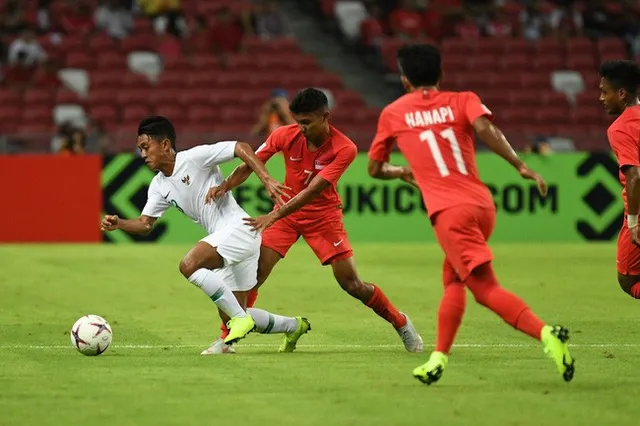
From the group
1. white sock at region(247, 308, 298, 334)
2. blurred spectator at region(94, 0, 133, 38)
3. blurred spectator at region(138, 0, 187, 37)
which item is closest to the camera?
white sock at region(247, 308, 298, 334)

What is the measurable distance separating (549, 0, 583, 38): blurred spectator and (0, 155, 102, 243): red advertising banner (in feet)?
39.8

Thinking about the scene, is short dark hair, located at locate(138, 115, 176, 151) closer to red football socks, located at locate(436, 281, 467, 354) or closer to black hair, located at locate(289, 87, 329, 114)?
black hair, located at locate(289, 87, 329, 114)

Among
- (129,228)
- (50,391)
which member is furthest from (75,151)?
(50,391)

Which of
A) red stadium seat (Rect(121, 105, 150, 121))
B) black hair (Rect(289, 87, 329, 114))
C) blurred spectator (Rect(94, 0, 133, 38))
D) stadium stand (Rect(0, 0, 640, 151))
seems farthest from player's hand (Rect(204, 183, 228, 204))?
blurred spectator (Rect(94, 0, 133, 38))

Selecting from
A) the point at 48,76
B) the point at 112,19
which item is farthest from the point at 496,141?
the point at 112,19

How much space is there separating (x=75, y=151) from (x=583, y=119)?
417 inches

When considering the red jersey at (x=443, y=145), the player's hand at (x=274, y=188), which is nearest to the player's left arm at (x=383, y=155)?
the red jersey at (x=443, y=145)

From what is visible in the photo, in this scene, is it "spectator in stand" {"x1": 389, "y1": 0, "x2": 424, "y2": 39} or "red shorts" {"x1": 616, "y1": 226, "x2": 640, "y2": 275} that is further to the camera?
"spectator in stand" {"x1": 389, "y1": 0, "x2": 424, "y2": 39}

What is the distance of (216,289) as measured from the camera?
9.27 meters

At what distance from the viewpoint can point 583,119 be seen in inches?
1028

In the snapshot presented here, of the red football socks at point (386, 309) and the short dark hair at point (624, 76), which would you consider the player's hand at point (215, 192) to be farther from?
the short dark hair at point (624, 76)

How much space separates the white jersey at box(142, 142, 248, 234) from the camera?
382 inches

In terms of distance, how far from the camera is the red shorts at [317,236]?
994cm

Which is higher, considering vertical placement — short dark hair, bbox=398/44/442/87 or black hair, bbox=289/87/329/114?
short dark hair, bbox=398/44/442/87
